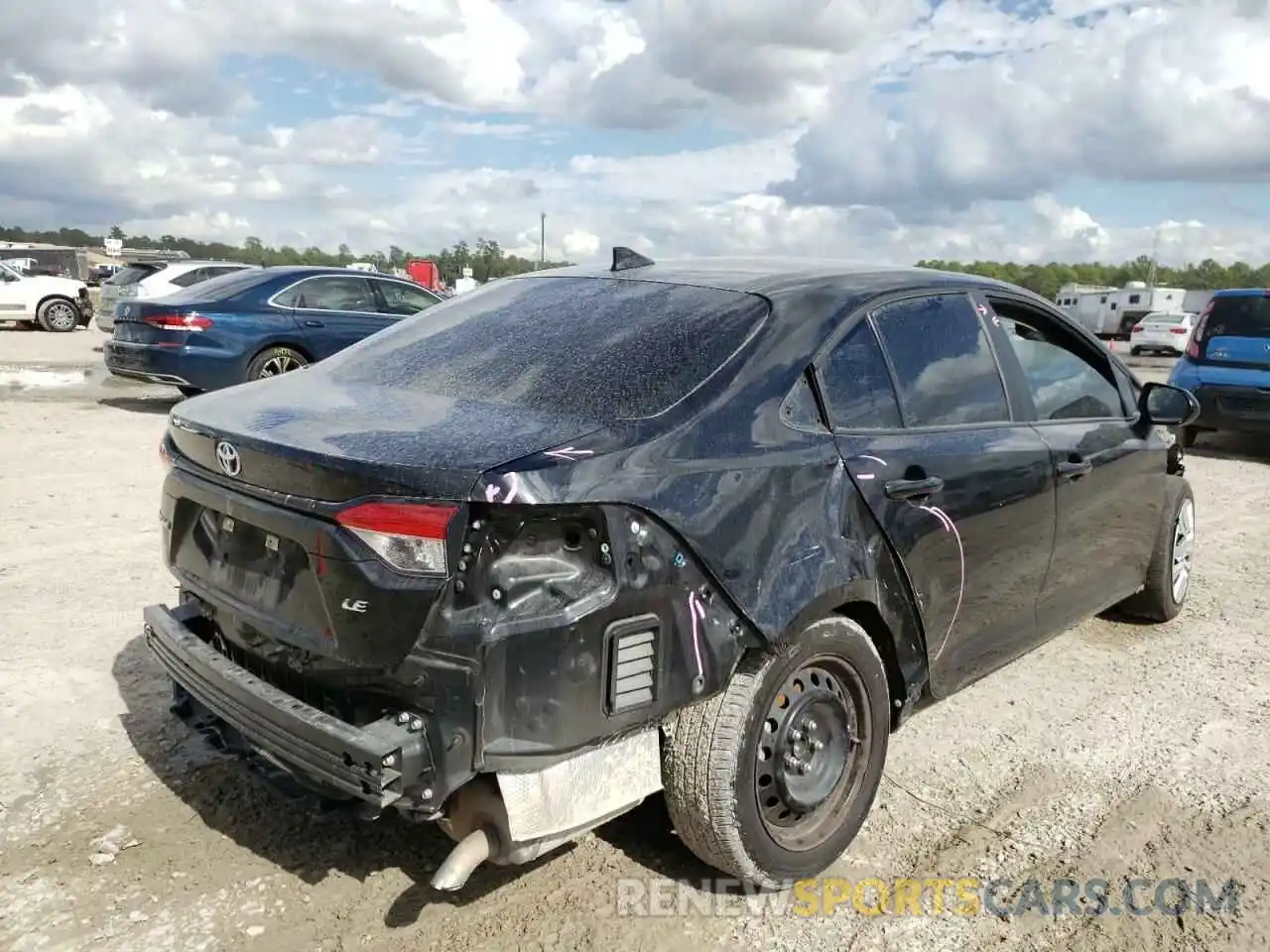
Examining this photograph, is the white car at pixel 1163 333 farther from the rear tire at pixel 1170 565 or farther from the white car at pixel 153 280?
the rear tire at pixel 1170 565

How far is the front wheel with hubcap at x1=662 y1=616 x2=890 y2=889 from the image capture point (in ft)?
8.56

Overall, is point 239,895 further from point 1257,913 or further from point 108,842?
point 1257,913

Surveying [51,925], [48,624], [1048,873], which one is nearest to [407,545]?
[51,925]

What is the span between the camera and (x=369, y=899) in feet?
9.20

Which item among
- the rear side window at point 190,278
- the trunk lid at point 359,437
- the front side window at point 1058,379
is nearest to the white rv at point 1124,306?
the rear side window at point 190,278

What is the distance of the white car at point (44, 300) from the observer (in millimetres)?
21000

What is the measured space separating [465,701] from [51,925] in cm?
136

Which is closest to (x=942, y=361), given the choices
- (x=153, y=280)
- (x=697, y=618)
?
(x=697, y=618)

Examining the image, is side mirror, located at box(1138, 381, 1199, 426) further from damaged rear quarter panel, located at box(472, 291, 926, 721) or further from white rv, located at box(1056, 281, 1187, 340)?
white rv, located at box(1056, 281, 1187, 340)

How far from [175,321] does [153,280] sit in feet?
29.3

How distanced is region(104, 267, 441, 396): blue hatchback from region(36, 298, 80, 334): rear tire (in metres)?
13.0

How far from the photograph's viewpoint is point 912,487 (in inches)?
121

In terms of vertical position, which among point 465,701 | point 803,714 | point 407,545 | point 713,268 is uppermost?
point 713,268

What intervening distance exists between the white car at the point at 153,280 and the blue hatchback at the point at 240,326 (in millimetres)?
6130
